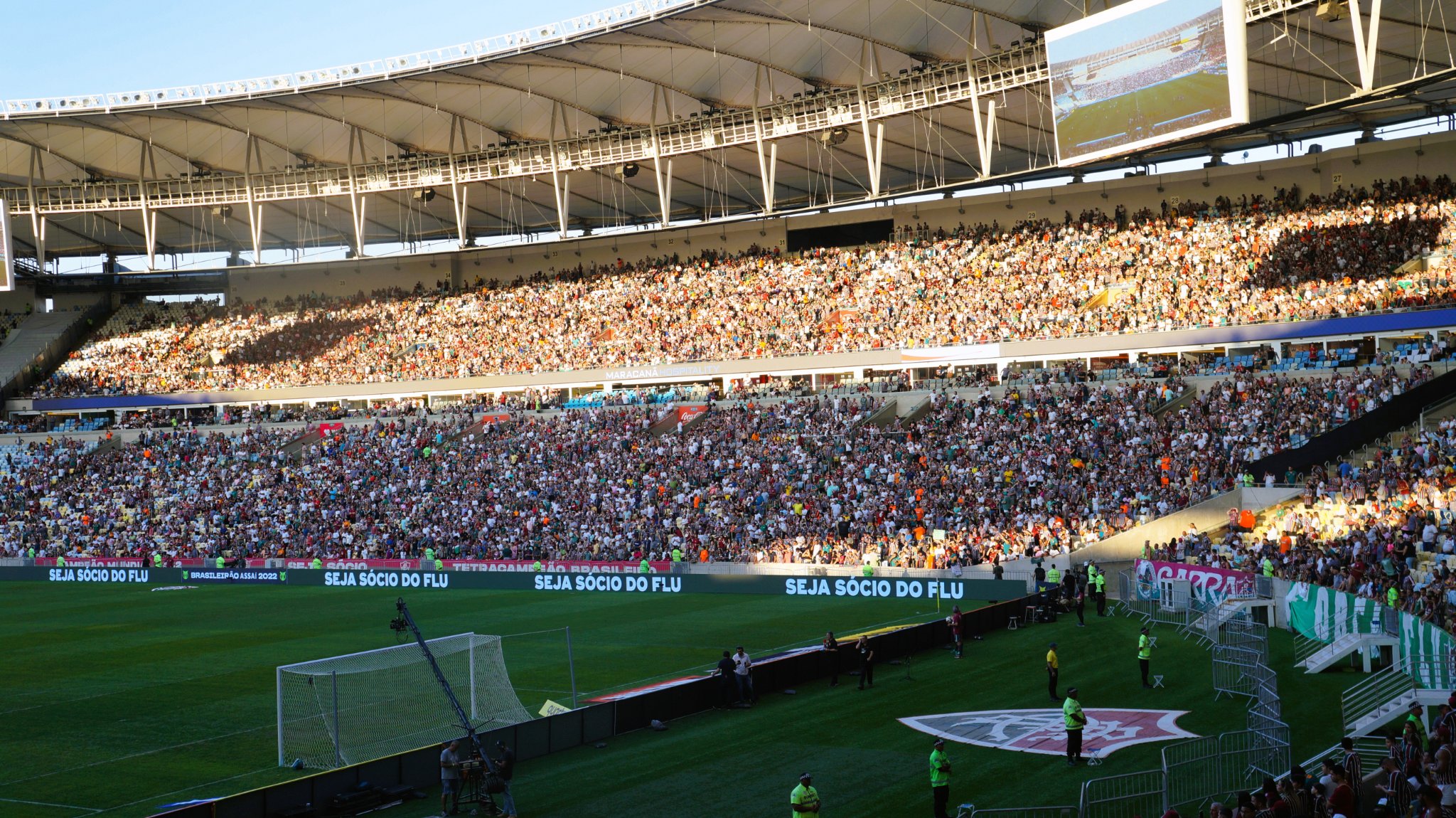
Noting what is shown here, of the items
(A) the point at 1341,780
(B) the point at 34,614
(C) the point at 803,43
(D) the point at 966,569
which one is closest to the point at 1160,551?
(D) the point at 966,569

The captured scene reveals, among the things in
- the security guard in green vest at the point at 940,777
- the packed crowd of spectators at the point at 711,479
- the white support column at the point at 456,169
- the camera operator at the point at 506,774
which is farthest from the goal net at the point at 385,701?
the white support column at the point at 456,169

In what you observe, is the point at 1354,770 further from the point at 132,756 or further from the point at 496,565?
the point at 496,565

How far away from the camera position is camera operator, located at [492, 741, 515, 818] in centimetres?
1652

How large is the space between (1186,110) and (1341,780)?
27.5 meters

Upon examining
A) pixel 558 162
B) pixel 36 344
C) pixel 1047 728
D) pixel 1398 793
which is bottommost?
pixel 1047 728

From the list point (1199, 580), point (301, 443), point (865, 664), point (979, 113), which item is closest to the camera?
point (865, 664)

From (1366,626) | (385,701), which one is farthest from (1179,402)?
(385,701)

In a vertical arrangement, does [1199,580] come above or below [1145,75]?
below

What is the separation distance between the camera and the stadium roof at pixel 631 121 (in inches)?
1748

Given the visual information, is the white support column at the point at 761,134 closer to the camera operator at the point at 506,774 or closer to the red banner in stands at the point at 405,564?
the red banner in stands at the point at 405,564

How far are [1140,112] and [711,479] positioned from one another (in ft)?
62.0

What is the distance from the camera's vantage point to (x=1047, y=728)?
19.7m

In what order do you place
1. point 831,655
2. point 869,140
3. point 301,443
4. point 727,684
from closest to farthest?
point 727,684
point 831,655
point 869,140
point 301,443

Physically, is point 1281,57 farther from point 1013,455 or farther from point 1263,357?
point 1013,455
